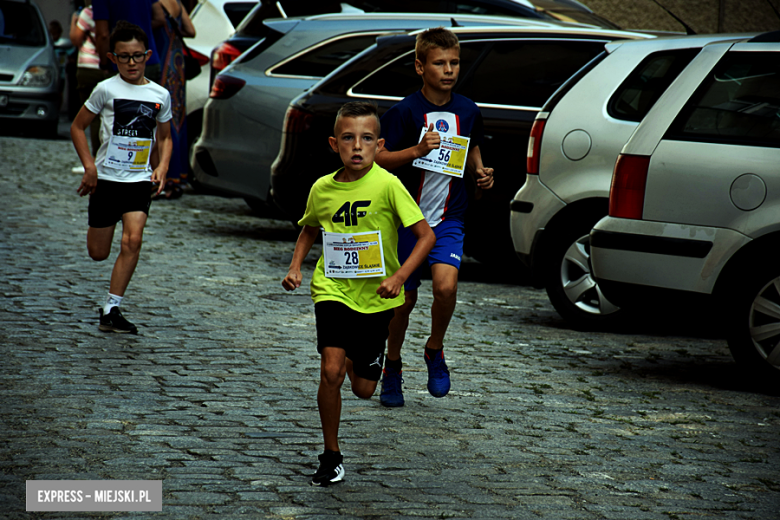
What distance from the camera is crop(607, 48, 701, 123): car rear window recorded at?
7023 mm

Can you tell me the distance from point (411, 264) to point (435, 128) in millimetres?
1291

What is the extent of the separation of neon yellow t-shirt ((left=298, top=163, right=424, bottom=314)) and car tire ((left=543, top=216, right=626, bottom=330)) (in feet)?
9.84

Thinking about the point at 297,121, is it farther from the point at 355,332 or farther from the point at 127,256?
the point at 355,332

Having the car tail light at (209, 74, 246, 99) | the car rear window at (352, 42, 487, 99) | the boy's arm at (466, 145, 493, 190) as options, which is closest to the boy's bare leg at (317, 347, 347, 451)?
the boy's arm at (466, 145, 493, 190)

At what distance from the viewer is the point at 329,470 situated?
13.4 ft

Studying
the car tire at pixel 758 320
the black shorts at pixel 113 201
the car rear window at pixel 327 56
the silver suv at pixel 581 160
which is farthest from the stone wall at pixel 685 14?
the car tire at pixel 758 320

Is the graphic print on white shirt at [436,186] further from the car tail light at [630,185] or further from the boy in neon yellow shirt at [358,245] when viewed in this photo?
the car tail light at [630,185]

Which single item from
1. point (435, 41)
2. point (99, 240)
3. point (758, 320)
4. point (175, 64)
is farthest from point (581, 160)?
point (175, 64)

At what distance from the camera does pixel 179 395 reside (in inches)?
208

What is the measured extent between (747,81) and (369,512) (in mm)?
3337

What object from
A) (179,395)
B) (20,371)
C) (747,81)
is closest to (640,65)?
(747,81)

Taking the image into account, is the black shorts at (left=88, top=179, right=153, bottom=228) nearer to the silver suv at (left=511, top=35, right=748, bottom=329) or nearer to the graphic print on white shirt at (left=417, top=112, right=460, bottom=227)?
the graphic print on white shirt at (left=417, top=112, right=460, bottom=227)

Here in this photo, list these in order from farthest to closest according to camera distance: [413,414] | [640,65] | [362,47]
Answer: [362,47], [640,65], [413,414]

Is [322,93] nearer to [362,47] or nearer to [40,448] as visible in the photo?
[362,47]
